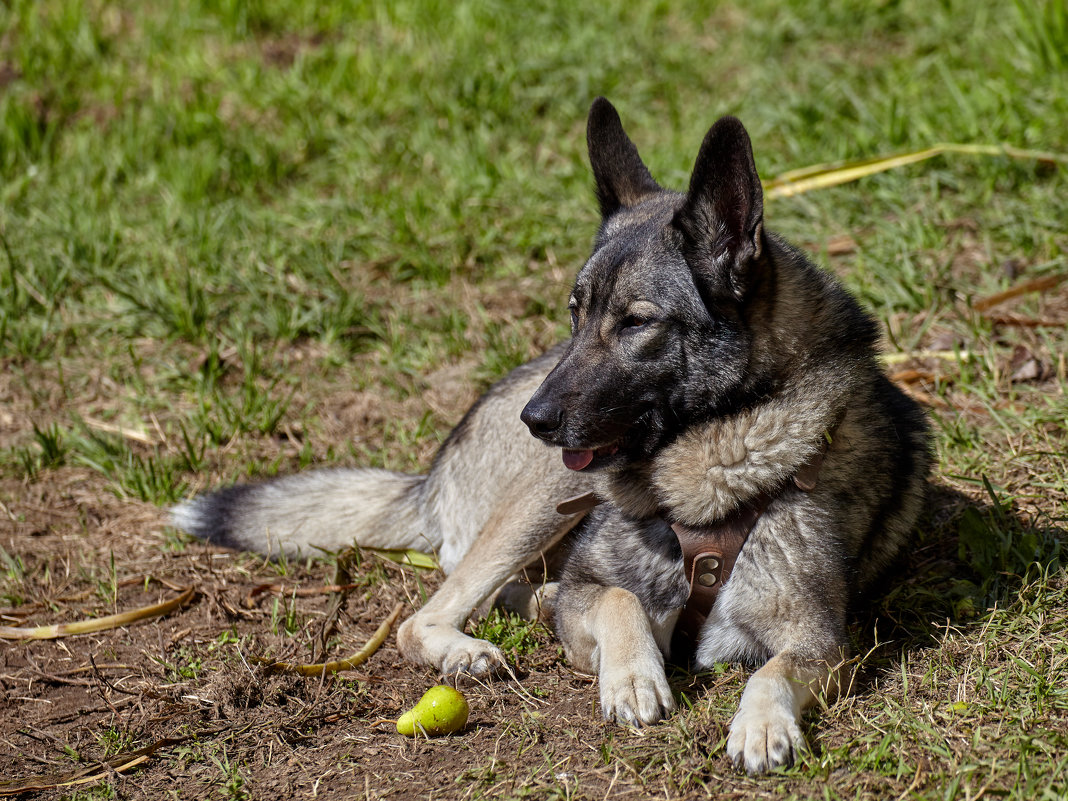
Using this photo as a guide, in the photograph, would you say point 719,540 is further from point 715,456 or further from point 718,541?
point 715,456

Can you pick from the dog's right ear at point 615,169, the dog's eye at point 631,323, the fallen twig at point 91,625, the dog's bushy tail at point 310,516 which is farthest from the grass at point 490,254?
the dog's right ear at point 615,169

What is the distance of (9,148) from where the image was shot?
606 centimetres

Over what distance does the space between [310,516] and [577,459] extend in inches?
49.7

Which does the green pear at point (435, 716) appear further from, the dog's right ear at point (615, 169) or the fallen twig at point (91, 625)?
the dog's right ear at point (615, 169)

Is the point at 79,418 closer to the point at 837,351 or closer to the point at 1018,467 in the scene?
the point at 837,351

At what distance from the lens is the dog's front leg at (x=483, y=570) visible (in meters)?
3.01

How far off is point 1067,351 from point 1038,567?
4.83ft

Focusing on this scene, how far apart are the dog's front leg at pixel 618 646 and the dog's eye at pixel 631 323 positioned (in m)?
0.76

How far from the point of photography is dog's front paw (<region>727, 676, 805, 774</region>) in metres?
2.33

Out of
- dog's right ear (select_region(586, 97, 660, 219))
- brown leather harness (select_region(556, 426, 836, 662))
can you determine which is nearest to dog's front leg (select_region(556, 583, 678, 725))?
brown leather harness (select_region(556, 426, 836, 662))

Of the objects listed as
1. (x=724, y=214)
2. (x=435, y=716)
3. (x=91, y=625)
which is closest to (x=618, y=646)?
(x=435, y=716)

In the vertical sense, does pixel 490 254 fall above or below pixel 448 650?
above

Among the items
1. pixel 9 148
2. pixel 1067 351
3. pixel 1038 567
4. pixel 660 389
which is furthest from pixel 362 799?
pixel 9 148

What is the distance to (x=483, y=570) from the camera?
3.18 meters
